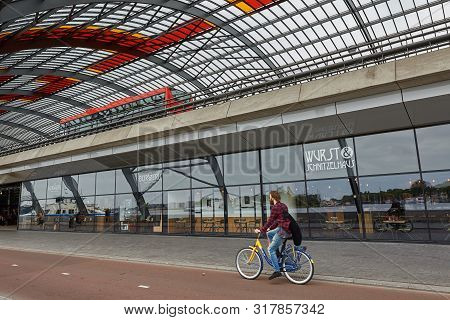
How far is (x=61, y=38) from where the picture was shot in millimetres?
28234

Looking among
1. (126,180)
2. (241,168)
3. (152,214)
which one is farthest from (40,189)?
(241,168)

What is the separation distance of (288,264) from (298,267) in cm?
23

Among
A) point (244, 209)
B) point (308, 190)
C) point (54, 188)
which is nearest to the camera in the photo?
point (308, 190)

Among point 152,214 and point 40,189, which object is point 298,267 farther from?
point 40,189

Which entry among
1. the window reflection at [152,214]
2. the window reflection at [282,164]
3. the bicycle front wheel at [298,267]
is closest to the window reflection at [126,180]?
the window reflection at [152,214]

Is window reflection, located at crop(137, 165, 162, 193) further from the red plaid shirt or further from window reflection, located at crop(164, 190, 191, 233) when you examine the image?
the red plaid shirt

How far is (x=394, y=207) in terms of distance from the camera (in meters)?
13.7

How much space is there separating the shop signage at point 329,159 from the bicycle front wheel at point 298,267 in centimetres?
874

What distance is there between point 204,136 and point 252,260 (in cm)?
907

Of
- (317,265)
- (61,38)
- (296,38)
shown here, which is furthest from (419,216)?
(61,38)

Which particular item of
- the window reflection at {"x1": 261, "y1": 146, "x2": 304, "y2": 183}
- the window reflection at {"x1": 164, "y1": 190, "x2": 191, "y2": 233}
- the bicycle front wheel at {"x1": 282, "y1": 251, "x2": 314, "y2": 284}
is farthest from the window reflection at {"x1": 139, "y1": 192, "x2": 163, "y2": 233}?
the bicycle front wheel at {"x1": 282, "y1": 251, "x2": 314, "y2": 284}

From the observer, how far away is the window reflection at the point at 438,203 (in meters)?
12.5

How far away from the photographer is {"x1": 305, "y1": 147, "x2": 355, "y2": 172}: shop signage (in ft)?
48.3
